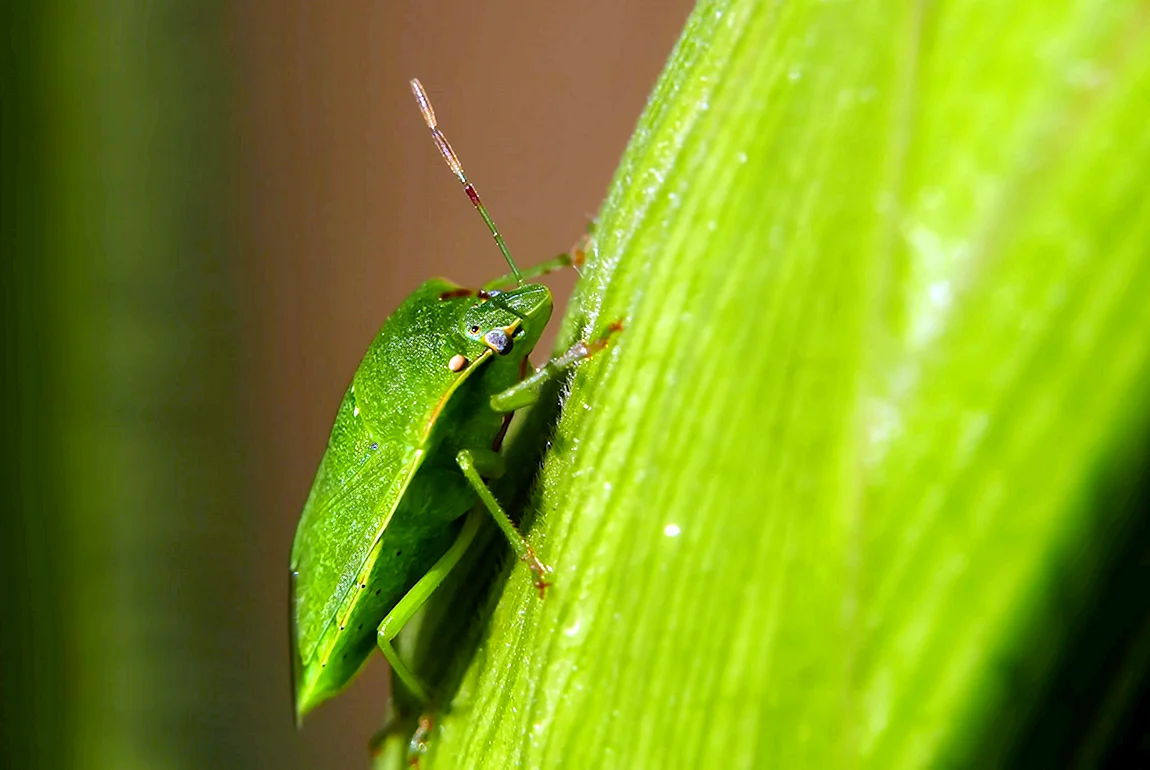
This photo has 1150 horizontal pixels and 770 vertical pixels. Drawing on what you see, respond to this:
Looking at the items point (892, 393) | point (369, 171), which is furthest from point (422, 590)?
point (369, 171)

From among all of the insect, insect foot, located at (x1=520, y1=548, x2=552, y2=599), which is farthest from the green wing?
insect foot, located at (x1=520, y1=548, x2=552, y2=599)

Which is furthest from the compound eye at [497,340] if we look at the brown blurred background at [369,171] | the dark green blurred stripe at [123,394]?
the brown blurred background at [369,171]

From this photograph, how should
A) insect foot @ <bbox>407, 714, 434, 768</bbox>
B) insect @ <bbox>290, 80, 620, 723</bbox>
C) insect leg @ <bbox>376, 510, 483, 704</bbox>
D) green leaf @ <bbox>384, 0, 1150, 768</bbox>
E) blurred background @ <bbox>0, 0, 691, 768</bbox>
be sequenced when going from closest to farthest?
green leaf @ <bbox>384, 0, 1150, 768</bbox>
insect foot @ <bbox>407, 714, 434, 768</bbox>
insect leg @ <bbox>376, 510, 483, 704</bbox>
insect @ <bbox>290, 80, 620, 723</bbox>
blurred background @ <bbox>0, 0, 691, 768</bbox>

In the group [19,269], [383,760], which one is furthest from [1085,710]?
[19,269]

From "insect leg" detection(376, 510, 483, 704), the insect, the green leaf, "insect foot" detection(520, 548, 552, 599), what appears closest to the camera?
the green leaf

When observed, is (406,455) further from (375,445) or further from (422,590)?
(422,590)

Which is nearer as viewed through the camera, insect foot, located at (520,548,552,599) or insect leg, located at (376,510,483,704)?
insect foot, located at (520,548,552,599)

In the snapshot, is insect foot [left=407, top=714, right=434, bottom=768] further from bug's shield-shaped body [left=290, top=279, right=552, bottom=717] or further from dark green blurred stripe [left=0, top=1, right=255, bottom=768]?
dark green blurred stripe [left=0, top=1, right=255, bottom=768]
